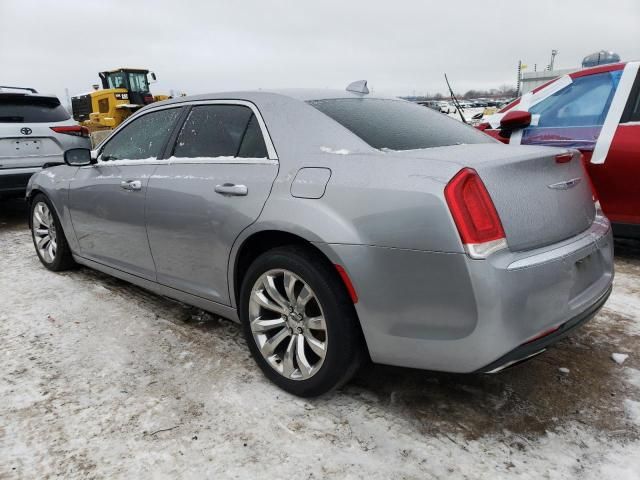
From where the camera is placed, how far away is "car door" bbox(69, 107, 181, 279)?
3.29 metres

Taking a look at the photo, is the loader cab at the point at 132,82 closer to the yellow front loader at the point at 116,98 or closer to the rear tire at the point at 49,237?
the yellow front loader at the point at 116,98

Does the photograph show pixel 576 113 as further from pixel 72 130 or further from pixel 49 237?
pixel 72 130

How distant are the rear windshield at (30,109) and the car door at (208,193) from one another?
13.8ft

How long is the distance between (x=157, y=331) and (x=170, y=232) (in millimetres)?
708

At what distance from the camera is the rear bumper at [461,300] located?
1.89 m

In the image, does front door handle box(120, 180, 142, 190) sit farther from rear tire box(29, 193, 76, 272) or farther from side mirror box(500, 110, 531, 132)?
side mirror box(500, 110, 531, 132)

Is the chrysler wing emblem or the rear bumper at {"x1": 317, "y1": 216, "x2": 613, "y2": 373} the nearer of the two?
the rear bumper at {"x1": 317, "y1": 216, "x2": 613, "y2": 373}

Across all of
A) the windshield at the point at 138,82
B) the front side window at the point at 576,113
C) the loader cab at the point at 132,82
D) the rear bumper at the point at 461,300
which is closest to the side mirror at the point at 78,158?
the rear bumper at the point at 461,300

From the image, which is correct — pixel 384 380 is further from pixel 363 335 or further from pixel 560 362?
pixel 560 362

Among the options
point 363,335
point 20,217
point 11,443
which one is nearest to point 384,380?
point 363,335

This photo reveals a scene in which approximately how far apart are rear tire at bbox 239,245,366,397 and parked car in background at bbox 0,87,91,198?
4870mm

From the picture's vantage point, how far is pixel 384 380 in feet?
8.73

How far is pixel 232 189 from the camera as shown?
2.62 metres

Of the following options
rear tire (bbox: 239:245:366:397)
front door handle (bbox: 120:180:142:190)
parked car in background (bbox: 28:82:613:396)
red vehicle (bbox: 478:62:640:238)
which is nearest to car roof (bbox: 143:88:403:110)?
Result: parked car in background (bbox: 28:82:613:396)
